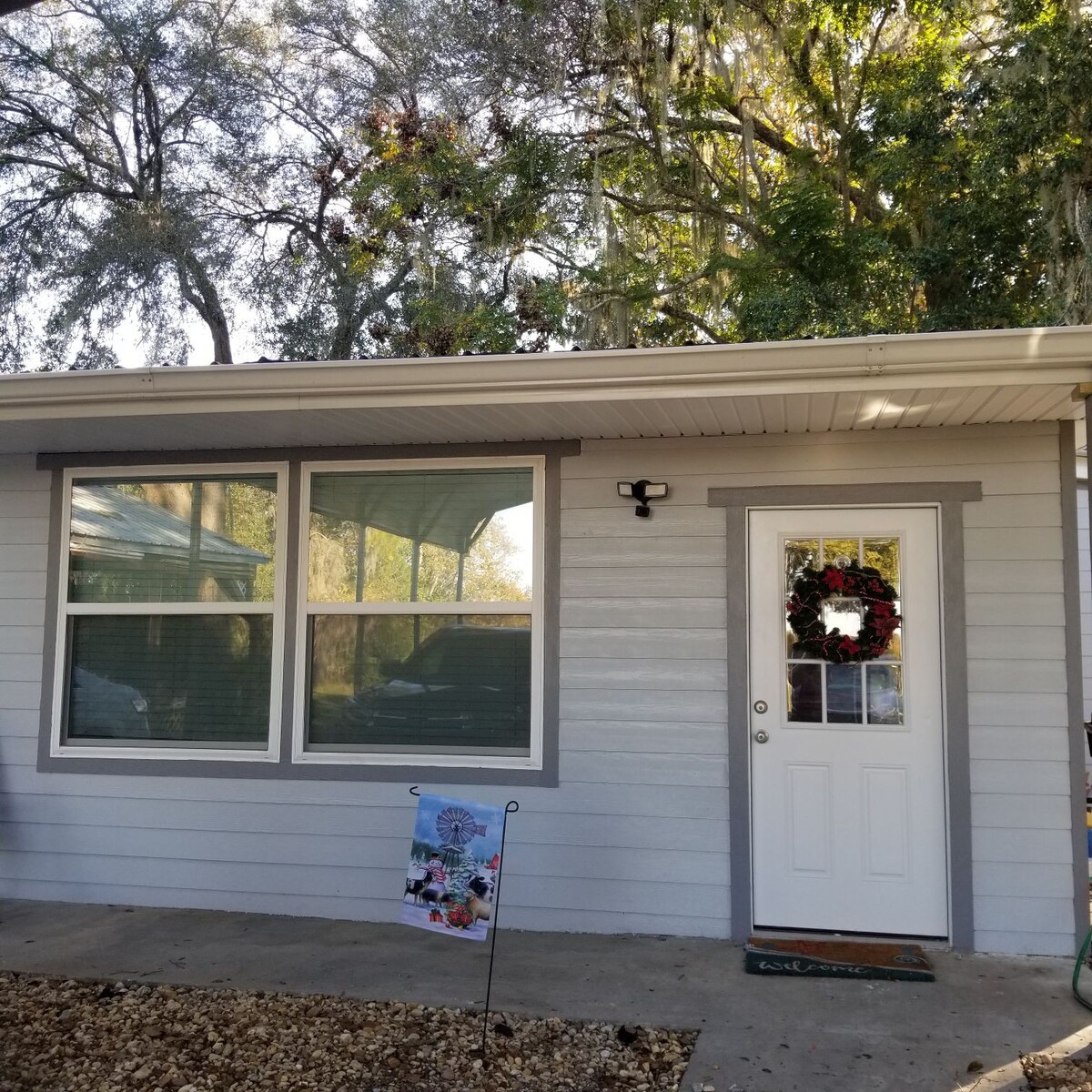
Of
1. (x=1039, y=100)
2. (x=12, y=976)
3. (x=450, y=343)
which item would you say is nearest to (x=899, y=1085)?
(x=12, y=976)

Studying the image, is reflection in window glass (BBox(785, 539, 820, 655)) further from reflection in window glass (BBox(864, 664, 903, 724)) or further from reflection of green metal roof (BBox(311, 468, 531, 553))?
reflection of green metal roof (BBox(311, 468, 531, 553))

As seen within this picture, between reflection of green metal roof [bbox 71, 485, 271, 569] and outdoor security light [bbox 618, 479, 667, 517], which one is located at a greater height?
outdoor security light [bbox 618, 479, 667, 517]

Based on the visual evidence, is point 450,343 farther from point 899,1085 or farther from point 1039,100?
point 899,1085

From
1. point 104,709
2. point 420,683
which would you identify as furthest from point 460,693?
point 104,709

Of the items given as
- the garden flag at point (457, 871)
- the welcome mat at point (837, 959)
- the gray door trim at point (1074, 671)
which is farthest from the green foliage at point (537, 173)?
the garden flag at point (457, 871)

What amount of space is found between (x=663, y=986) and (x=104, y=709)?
9.96 ft

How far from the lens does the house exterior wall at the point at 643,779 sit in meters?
4.25

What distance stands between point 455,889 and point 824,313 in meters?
6.99

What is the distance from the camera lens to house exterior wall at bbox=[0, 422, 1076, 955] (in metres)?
4.25

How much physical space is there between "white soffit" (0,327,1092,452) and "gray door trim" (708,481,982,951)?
28cm

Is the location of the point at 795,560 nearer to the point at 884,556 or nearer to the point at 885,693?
the point at 884,556

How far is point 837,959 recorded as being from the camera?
409cm

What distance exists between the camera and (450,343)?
37.4ft

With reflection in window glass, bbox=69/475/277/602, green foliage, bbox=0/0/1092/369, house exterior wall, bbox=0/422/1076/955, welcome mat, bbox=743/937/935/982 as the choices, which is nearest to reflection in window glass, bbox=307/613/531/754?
house exterior wall, bbox=0/422/1076/955
